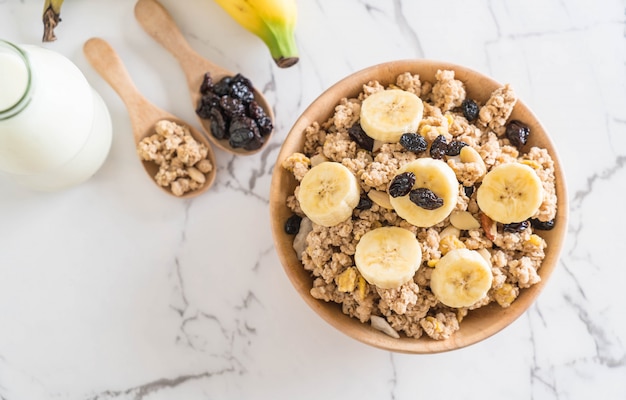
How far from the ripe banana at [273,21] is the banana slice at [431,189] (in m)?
0.47

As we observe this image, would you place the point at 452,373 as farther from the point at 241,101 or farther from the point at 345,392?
the point at 241,101

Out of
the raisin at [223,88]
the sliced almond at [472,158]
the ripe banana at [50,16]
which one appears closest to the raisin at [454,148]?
the sliced almond at [472,158]

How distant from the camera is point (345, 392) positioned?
1.55 metres

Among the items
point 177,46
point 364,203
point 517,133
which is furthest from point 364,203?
point 177,46

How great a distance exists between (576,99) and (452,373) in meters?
0.75

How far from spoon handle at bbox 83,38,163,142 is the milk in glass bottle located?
0.08 metres

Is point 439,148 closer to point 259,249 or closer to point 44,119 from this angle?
point 259,249

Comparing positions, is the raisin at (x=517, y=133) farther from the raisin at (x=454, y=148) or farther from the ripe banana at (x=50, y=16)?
the ripe banana at (x=50, y=16)

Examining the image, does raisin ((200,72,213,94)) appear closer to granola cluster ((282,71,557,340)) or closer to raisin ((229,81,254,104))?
raisin ((229,81,254,104))

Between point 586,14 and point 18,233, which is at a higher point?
point 586,14

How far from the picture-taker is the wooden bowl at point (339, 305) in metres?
1.28

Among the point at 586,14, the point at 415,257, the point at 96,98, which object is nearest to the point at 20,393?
the point at 96,98

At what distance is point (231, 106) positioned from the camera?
59.3 inches

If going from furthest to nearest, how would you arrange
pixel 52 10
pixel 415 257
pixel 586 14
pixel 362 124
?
pixel 586 14 < pixel 52 10 < pixel 362 124 < pixel 415 257
